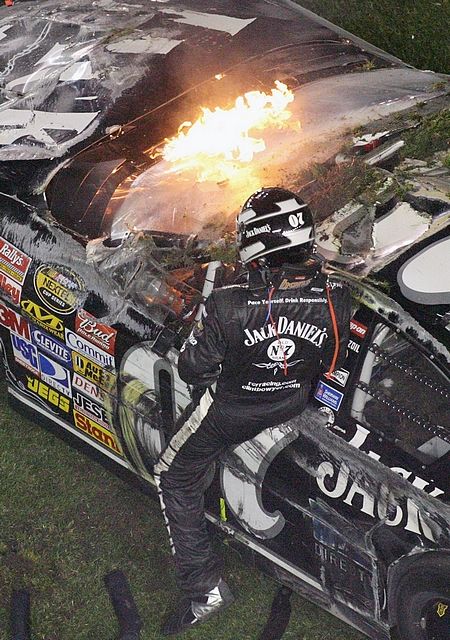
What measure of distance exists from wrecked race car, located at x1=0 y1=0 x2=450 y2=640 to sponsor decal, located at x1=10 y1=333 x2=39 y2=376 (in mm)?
11

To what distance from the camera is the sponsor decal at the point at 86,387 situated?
4359mm

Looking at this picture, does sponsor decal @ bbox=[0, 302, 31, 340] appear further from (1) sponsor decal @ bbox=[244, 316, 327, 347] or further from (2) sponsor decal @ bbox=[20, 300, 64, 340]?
(1) sponsor decal @ bbox=[244, 316, 327, 347]

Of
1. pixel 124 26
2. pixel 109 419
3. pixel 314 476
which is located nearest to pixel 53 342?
pixel 109 419

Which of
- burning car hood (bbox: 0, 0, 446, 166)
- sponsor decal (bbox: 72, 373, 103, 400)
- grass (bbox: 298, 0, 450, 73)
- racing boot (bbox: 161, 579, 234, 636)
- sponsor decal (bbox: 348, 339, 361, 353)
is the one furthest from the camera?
grass (bbox: 298, 0, 450, 73)

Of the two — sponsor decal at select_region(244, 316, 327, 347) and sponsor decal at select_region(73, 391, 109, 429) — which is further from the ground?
sponsor decal at select_region(244, 316, 327, 347)

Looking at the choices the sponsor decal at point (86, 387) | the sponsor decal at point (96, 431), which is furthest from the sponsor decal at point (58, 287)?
the sponsor decal at point (96, 431)

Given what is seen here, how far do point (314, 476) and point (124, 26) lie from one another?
2886mm

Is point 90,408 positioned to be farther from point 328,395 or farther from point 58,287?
point 328,395

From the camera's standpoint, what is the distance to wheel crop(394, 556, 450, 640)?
137 inches

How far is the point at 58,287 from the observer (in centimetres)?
427

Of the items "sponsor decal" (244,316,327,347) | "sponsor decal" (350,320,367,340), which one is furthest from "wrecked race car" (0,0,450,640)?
"sponsor decal" (244,316,327,347)

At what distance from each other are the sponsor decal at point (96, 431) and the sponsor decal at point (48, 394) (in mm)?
76

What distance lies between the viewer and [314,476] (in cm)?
371

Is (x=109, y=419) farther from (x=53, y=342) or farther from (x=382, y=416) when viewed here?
(x=382, y=416)
